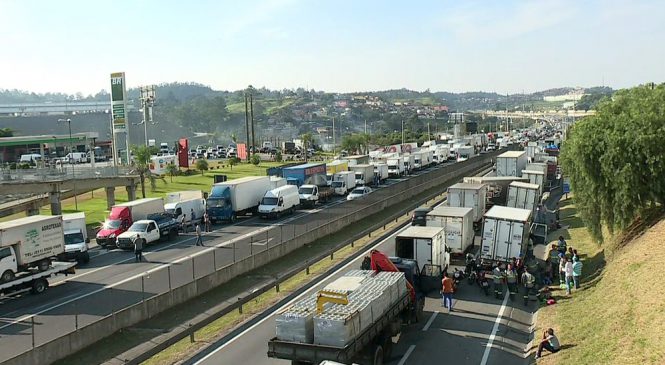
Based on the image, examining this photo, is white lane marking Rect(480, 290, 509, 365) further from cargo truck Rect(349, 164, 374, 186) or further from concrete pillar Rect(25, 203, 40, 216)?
cargo truck Rect(349, 164, 374, 186)

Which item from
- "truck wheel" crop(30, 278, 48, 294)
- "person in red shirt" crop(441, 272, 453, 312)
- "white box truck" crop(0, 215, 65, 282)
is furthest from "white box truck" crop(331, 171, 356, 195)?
"person in red shirt" crop(441, 272, 453, 312)

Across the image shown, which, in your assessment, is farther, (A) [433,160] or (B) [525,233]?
(A) [433,160]

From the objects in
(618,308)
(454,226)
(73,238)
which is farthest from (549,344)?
(73,238)

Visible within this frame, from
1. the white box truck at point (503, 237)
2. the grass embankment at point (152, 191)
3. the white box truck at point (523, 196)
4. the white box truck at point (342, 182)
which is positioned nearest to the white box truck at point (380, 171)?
the white box truck at point (342, 182)

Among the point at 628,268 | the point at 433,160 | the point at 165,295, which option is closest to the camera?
the point at 628,268

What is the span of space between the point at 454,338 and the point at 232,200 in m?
28.6

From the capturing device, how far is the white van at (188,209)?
4059 centimetres

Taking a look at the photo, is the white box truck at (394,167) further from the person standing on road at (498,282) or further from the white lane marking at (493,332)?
the person standing on road at (498,282)

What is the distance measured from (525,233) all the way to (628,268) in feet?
20.6

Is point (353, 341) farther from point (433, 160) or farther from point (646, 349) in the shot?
point (433, 160)

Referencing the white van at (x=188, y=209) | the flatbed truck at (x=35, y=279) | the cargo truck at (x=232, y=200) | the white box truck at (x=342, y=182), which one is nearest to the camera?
the flatbed truck at (x=35, y=279)

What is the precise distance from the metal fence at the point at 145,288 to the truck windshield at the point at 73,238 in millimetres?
3103

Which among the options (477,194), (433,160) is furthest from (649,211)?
(433,160)

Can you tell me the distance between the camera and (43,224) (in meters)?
26.6
